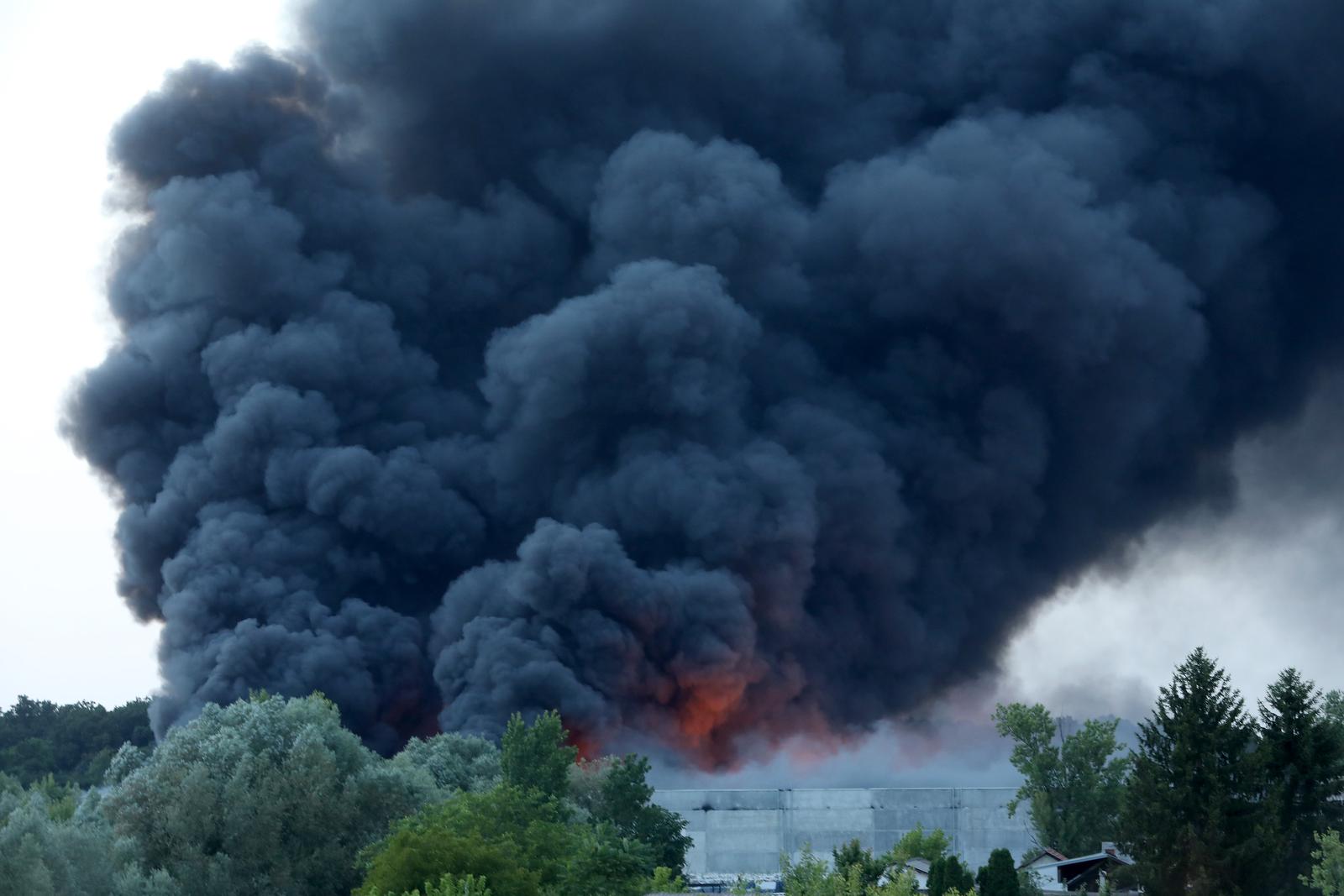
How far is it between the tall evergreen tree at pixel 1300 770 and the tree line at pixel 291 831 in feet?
46.9

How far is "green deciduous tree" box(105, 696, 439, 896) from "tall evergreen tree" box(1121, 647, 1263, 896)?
792 inches

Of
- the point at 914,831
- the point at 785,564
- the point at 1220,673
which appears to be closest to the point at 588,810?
the point at 914,831

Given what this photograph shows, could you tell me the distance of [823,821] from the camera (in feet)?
226

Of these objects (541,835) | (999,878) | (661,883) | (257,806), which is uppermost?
(257,806)

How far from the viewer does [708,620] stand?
7519 cm

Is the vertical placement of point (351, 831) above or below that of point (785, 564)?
below

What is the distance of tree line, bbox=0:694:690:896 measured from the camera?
36.7 m

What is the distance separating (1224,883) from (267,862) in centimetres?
→ 2343

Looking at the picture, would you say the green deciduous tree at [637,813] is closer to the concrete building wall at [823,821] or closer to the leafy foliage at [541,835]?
the leafy foliage at [541,835]

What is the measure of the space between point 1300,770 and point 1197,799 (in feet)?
11.5

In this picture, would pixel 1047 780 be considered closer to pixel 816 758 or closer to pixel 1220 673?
A: pixel 816 758

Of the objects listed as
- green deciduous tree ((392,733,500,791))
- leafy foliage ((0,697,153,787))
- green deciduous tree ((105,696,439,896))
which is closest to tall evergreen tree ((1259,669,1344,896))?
green deciduous tree ((105,696,439,896))

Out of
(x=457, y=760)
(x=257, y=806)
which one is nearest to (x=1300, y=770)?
(x=257, y=806)

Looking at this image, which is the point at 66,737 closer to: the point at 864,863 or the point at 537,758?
the point at 537,758
